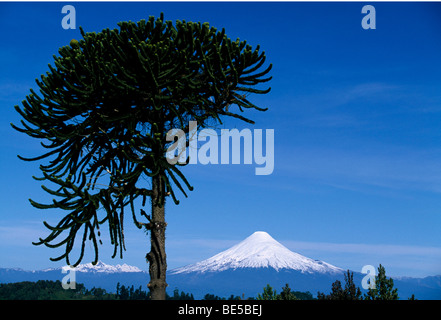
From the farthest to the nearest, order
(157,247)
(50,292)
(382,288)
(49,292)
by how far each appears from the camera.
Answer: (50,292) → (49,292) → (382,288) → (157,247)

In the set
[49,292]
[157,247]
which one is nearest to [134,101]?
[157,247]

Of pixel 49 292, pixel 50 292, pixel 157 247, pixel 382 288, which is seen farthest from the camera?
pixel 50 292

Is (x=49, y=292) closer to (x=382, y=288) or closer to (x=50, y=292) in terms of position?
(x=50, y=292)

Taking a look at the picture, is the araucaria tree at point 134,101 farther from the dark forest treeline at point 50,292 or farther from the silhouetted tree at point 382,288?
the dark forest treeline at point 50,292

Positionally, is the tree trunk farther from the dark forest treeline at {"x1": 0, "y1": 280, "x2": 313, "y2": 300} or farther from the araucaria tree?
the dark forest treeline at {"x1": 0, "y1": 280, "x2": 313, "y2": 300}

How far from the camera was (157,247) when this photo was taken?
12727mm

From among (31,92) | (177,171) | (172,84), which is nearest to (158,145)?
(177,171)

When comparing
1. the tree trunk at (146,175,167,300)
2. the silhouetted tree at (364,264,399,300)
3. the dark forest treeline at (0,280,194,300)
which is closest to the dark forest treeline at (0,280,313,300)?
the dark forest treeline at (0,280,194,300)

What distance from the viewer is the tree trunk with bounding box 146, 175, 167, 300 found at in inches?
490

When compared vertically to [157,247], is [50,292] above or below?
below

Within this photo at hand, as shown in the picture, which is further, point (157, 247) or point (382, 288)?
point (382, 288)

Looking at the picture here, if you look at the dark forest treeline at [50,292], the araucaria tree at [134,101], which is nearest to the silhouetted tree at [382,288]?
the araucaria tree at [134,101]
